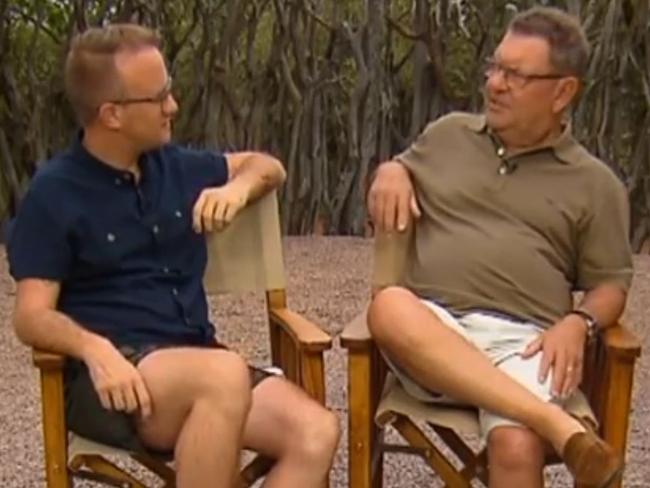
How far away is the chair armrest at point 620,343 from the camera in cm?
330

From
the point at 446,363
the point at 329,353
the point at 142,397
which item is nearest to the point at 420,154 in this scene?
the point at 446,363

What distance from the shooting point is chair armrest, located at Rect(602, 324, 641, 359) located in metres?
3.30

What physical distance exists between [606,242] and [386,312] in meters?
0.56

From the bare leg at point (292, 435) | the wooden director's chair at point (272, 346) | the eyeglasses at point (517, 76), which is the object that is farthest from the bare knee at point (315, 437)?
the eyeglasses at point (517, 76)

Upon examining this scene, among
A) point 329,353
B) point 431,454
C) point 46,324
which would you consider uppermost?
point 46,324

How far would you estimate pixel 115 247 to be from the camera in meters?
3.34

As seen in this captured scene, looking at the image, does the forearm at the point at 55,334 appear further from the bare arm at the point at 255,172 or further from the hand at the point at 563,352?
the hand at the point at 563,352

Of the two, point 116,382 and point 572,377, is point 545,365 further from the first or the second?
point 116,382

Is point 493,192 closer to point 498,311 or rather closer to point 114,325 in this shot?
point 498,311

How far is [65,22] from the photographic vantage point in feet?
28.0

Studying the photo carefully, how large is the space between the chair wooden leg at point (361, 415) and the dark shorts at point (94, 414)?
0.21 meters

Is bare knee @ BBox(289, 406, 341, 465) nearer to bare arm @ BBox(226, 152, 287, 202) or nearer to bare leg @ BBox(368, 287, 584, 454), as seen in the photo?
bare leg @ BBox(368, 287, 584, 454)

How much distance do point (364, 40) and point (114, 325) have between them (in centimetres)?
536

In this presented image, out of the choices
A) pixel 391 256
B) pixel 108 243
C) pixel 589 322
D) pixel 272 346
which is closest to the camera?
pixel 108 243
